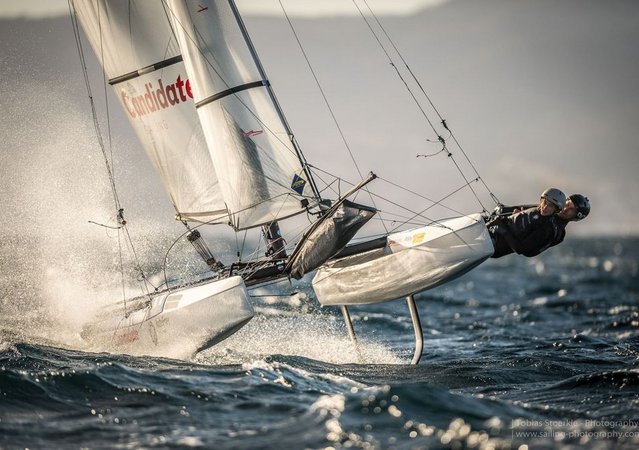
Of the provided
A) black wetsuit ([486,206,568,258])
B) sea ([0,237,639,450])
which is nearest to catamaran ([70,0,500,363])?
black wetsuit ([486,206,568,258])

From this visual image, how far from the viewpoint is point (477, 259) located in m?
7.75

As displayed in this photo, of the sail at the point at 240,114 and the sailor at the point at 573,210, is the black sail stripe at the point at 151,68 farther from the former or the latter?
the sailor at the point at 573,210

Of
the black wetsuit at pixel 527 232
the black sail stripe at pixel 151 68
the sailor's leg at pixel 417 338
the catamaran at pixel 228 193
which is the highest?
the black sail stripe at pixel 151 68

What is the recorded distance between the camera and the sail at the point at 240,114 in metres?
Answer: 8.31

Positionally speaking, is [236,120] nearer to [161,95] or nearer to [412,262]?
[161,95]

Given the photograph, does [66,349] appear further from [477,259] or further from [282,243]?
[477,259]

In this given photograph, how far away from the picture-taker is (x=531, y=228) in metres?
7.95

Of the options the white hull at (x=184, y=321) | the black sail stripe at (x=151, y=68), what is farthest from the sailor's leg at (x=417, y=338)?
the black sail stripe at (x=151, y=68)

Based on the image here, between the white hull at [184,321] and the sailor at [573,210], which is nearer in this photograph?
the white hull at [184,321]

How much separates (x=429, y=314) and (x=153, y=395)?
9792mm

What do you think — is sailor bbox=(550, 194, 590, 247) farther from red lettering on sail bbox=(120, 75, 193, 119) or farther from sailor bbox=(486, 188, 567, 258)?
red lettering on sail bbox=(120, 75, 193, 119)

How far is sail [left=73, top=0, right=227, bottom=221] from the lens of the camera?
9.22m

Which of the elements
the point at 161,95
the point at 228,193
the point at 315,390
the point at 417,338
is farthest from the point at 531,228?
the point at 161,95

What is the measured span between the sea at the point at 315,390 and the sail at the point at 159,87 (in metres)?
2.05
